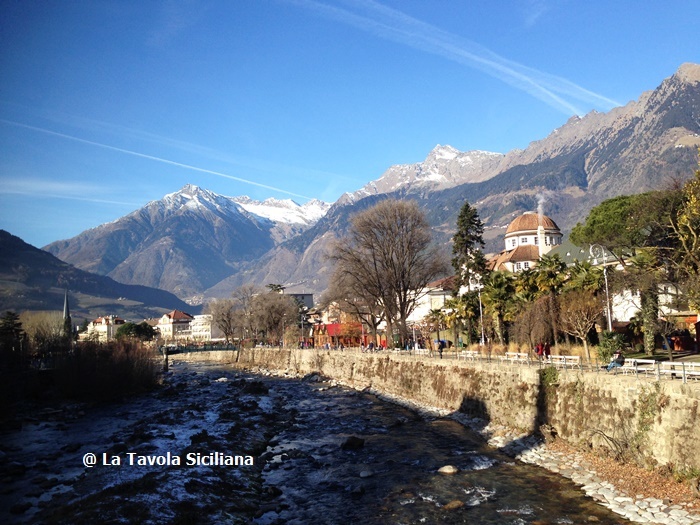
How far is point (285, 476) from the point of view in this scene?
24.1 metres

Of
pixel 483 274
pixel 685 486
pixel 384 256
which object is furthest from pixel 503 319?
pixel 685 486

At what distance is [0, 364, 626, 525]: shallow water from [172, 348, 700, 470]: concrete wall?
2.81m

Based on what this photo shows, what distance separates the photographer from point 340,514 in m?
19.3

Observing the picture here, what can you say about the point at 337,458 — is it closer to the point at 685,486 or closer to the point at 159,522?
the point at 159,522

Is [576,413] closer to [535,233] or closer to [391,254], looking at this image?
[391,254]

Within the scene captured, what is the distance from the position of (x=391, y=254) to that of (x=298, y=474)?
1637 inches

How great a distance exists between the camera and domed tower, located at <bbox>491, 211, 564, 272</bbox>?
100 metres

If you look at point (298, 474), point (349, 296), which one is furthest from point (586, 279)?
point (349, 296)

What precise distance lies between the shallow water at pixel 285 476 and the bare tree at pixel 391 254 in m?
24.9

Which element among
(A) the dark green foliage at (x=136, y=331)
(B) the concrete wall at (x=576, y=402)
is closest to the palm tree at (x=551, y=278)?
(B) the concrete wall at (x=576, y=402)

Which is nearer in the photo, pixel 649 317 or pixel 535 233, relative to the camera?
pixel 649 317

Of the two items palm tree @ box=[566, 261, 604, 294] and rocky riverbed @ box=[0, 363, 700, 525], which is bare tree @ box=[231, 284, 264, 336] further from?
palm tree @ box=[566, 261, 604, 294]

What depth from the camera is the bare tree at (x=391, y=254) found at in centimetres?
6388

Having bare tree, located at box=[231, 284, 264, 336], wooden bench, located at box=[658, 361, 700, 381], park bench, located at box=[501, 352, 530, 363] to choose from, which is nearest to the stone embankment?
wooden bench, located at box=[658, 361, 700, 381]
